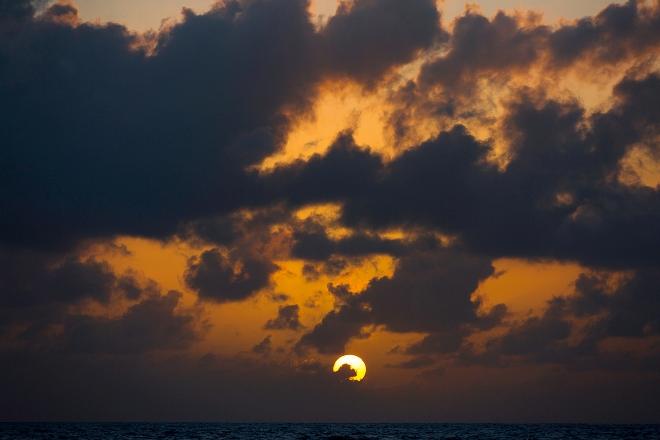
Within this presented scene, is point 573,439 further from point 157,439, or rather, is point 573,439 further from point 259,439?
point 157,439

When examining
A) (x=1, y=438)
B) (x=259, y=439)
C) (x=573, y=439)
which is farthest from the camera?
(x=573, y=439)

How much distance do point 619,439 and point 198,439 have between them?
302 feet

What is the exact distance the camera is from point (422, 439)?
173 m

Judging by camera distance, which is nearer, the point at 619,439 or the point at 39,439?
the point at 39,439

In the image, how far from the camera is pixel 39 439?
158375 mm

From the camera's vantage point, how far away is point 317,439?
16138 cm

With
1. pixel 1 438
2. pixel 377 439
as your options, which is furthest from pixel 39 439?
pixel 377 439

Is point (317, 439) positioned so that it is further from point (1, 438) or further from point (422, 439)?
point (1, 438)

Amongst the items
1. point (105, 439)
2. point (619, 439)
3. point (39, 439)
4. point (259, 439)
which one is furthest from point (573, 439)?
point (39, 439)

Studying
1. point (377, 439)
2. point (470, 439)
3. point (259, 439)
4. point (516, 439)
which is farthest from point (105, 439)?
point (516, 439)

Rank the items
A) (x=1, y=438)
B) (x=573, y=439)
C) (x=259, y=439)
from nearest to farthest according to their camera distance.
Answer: (x=1, y=438)
(x=259, y=439)
(x=573, y=439)

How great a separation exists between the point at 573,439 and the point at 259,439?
223ft

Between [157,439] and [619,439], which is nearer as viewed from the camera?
[157,439]

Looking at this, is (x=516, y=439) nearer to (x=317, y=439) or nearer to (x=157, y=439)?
(x=317, y=439)
